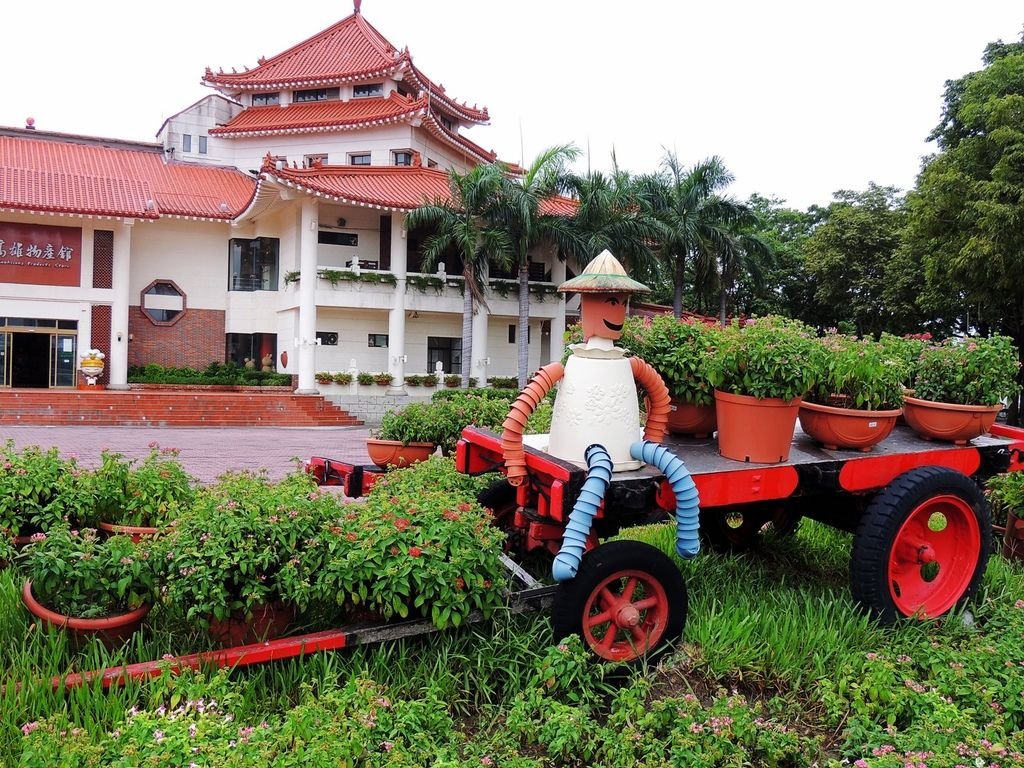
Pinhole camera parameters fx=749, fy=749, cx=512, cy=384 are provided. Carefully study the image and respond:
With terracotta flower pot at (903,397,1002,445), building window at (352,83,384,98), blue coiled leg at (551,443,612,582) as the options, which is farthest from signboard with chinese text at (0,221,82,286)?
terracotta flower pot at (903,397,1002,445)

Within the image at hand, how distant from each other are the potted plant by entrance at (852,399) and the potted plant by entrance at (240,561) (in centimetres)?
246

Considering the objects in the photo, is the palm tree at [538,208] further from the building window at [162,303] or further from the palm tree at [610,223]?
the building window at [162,303]

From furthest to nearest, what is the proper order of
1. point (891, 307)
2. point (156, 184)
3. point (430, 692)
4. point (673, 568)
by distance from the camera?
point (891, 307)
point (156, 184)
point (673, 568)
point (430, 692)

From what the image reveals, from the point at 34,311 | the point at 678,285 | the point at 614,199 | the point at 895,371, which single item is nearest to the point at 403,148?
the point at 614,199

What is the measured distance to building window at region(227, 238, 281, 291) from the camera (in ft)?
78.2

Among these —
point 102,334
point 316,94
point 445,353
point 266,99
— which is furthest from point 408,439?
point 266,99

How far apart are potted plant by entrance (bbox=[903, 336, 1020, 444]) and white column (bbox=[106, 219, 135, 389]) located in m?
21.8

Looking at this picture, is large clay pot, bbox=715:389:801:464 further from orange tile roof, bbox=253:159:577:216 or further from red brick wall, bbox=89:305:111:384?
red brick wall, bbox=89:305:111:384

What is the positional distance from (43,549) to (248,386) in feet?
66.3

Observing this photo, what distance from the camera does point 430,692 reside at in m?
2.79

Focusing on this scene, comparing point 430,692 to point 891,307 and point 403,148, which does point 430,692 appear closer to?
point 403,148

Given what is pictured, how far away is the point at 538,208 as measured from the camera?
20453 mm

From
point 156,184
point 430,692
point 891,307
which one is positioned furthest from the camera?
point 891,307

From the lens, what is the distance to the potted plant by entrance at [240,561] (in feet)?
9.12
